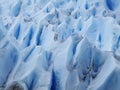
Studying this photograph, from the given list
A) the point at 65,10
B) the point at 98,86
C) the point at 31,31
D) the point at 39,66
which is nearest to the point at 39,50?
the point at 39,66

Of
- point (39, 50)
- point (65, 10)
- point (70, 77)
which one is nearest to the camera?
point (70, 77)

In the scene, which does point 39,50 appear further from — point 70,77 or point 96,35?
point 96,35

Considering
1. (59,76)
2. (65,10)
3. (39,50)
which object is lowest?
(59,76)

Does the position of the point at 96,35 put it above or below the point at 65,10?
below

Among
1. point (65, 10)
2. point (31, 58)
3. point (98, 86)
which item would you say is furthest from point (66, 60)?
point (65, 10)

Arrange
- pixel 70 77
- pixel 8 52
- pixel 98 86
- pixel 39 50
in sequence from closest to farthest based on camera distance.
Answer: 1. pixel 98 86
2. pixel 70 77
3. pixel 8 52
4. pixel 39 50

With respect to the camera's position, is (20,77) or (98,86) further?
(20,77)
